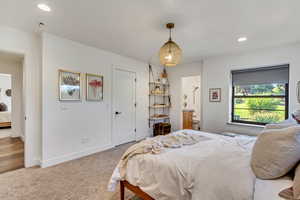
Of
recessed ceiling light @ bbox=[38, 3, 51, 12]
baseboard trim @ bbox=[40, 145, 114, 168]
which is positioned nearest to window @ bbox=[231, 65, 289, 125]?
baseboard trim @ bbox=[40, 145, 114, 168]

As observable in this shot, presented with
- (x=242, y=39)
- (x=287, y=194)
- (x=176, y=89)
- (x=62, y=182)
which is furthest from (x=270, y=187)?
(x=176, y=89)

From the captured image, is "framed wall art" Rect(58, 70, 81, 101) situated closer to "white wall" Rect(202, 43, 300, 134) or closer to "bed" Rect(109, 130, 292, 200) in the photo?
"bed" Rect(109, 130, 292, 200)

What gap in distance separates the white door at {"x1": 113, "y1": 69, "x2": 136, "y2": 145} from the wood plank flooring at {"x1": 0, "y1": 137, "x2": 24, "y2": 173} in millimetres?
2050

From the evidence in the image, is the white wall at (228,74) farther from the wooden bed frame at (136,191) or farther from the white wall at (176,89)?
the wooden bed frame at (136,191)

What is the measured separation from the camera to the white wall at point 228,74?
10.5 feet

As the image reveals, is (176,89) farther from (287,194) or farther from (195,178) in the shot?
(287,194)

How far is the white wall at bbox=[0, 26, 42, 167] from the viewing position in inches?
109

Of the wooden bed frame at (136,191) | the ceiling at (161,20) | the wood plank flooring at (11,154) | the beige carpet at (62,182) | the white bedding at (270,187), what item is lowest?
the beige carpet at (62,182)

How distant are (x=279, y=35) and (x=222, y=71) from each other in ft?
4.73

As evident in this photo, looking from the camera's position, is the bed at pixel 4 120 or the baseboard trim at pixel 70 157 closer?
the baseboard trim at pixel 70 157

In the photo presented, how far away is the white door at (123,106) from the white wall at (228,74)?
2.20 m

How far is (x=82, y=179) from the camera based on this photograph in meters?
2.39

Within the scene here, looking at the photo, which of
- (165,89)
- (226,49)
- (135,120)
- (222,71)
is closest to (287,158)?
(226,49)

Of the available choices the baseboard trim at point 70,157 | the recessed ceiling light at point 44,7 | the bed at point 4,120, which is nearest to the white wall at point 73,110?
the baseboard trim at point 70,157
